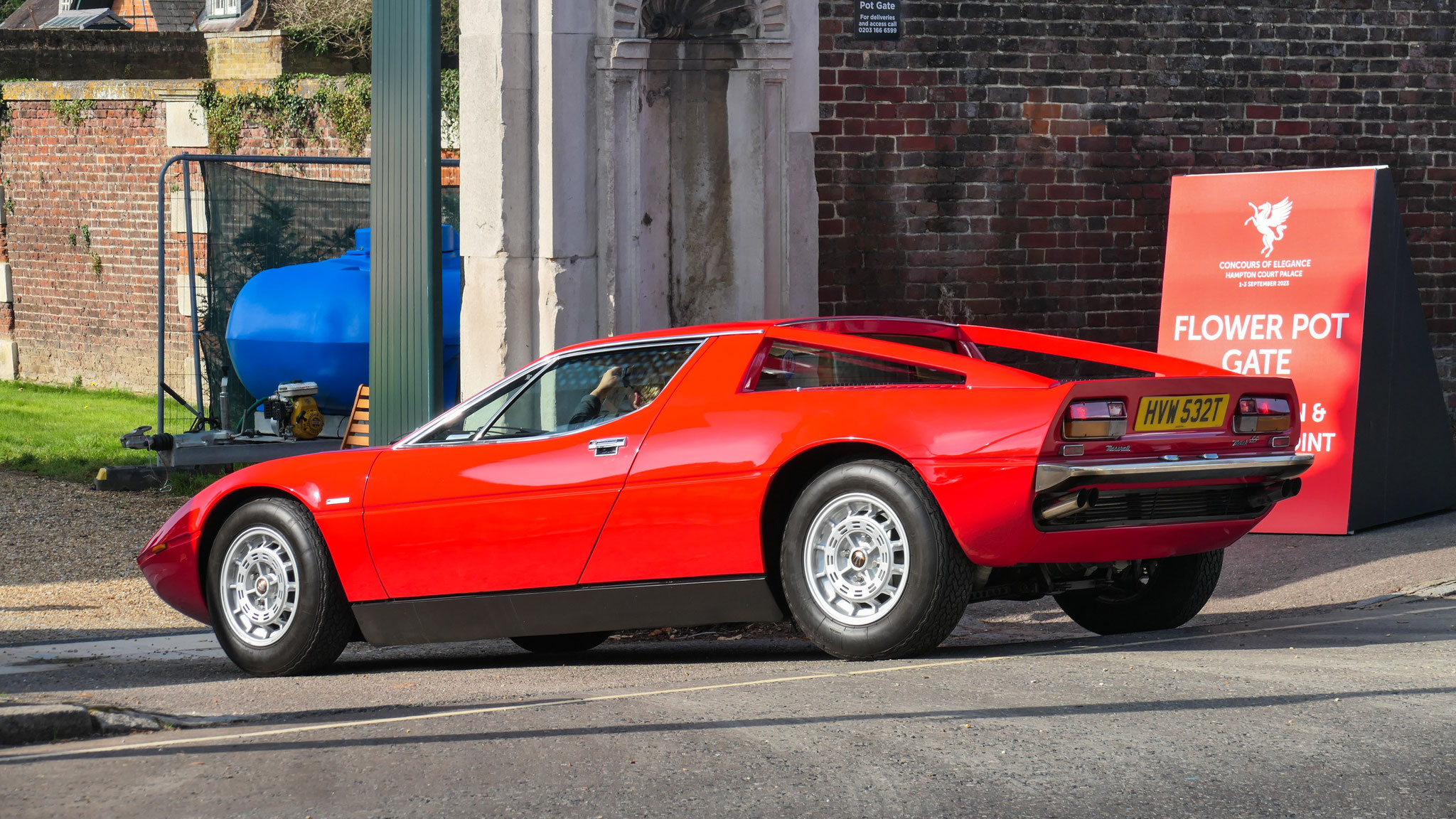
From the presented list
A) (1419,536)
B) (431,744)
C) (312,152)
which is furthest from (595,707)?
(312,152)

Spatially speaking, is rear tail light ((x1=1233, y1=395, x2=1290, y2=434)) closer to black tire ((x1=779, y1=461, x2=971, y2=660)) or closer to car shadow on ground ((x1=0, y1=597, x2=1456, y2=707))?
car shadow on ground ((x1=0, y1=597, x2=1456, y2=707))

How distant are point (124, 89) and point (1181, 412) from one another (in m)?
16.8

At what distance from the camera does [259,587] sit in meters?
6.94

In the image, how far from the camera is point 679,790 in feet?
13.9

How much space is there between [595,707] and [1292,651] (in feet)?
8.82

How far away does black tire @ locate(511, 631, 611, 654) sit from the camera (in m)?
7.62

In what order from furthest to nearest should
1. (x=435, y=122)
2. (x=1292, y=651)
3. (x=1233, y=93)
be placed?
(x=1233, y=93), (x=435, y=122), (x=1292, y=651)

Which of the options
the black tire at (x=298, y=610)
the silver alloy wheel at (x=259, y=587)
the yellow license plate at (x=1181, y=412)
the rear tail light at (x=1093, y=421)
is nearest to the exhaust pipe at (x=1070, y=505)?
the rear tail light at (x=1093, y=421)

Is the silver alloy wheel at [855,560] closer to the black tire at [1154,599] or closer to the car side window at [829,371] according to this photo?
the car side window at [829,371]

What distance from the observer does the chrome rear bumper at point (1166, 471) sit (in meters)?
5.60

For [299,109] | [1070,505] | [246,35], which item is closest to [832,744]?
[1070,505]

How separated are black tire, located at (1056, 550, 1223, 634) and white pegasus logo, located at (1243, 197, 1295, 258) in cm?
402

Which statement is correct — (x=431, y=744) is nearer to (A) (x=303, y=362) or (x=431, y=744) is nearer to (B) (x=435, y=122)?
(B) (x=435, y=122)

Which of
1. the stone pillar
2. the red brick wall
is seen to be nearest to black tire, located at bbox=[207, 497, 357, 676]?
the stone pillar
